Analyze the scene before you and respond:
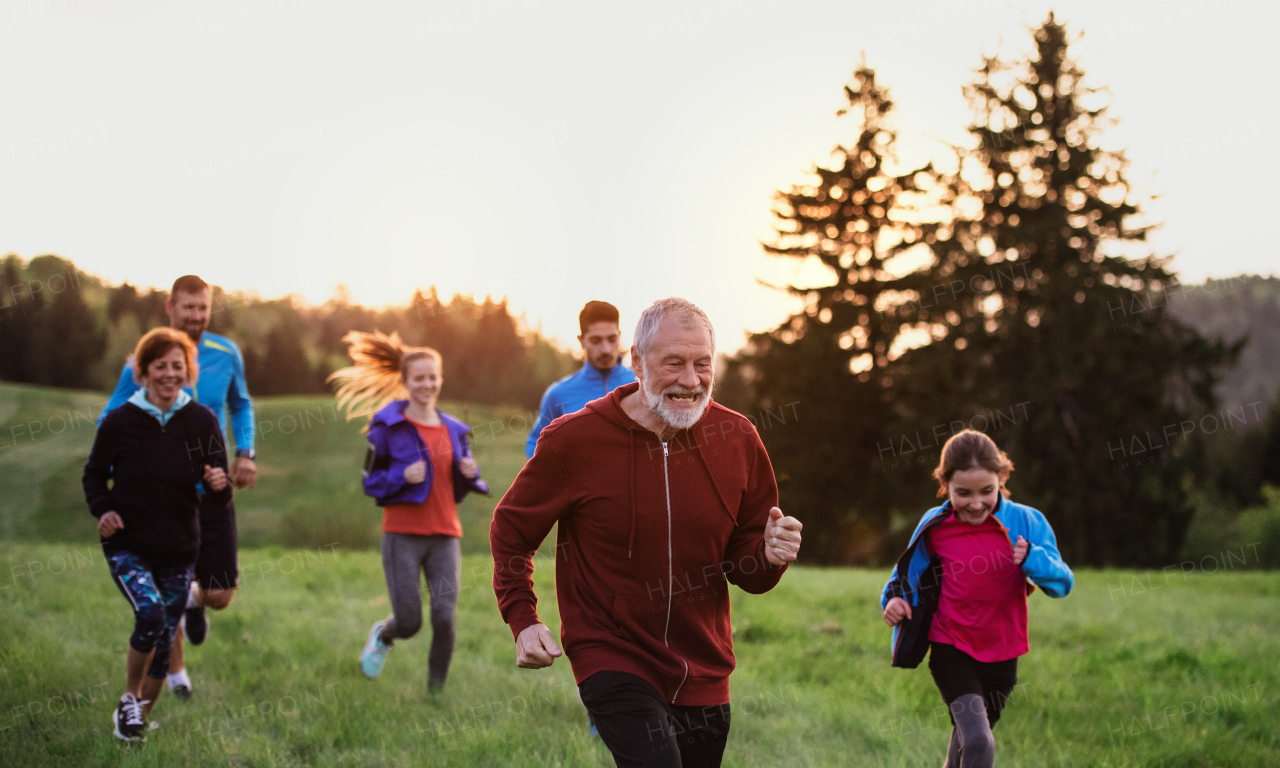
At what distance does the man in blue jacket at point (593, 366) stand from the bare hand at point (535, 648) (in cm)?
352

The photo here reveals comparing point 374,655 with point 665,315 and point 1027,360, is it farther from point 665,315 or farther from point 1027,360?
point 1027,360

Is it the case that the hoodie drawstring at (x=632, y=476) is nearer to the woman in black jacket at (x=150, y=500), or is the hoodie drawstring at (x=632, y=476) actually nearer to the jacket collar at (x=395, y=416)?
the woman in black jacket at (x=150, y=500)

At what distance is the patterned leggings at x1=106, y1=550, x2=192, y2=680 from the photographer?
538 centimetres

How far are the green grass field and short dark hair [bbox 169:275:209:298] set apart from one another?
2878 millimetres

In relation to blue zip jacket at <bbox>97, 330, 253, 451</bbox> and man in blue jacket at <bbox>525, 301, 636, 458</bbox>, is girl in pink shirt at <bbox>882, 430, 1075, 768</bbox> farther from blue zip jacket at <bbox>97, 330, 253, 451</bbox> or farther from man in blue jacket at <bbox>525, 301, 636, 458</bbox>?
blue zip jacket at <bbox>97, 330, 253, 451</bbox>

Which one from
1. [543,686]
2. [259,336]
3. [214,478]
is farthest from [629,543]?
[259,336]

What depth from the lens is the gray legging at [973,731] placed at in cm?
421

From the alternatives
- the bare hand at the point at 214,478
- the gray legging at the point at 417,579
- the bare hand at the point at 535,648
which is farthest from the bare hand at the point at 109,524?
the bare hand at the point at 535,648

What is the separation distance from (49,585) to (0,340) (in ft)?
143

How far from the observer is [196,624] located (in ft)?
23.8

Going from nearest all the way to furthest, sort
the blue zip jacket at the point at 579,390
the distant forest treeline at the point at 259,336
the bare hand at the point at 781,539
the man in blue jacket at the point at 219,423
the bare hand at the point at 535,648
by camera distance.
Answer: the bare hand at the point at 535,648, the bare hand at the point at 781,539, the man in blue jacket at the point at 219,423, the blue zip jacket at the point at 579,390, the distant forest treeline at the point at 259,336

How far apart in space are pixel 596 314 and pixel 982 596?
131 inches

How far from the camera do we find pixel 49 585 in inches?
458

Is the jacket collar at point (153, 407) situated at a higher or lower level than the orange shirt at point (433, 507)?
higher
